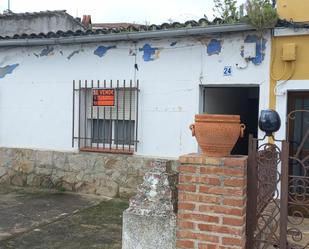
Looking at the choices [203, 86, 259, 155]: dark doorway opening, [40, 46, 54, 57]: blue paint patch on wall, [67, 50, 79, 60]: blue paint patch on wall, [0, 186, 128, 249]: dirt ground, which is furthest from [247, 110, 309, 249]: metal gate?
[40, 46, 54, 57]: blue paint patch on wall

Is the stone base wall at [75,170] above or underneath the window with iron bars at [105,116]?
underneath

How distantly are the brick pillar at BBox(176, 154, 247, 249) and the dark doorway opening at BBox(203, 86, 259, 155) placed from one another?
4447mm

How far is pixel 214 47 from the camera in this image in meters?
7.61

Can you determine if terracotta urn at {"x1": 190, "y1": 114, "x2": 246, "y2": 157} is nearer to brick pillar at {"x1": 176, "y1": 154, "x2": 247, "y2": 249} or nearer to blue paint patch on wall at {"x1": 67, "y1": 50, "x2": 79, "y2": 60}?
brick pillar at {"x1": 176, "y1": 154, "x2": 247, "y2": 249}

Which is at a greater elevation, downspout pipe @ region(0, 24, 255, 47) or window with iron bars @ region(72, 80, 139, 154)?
downspout pipe @ region(0, 24, 255, 47)

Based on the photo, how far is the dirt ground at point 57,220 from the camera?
5773 millimetres

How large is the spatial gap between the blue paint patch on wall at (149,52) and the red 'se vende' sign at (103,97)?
93 cm

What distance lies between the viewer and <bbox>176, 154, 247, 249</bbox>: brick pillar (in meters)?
3.48

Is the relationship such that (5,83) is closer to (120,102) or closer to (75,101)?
(75,101)

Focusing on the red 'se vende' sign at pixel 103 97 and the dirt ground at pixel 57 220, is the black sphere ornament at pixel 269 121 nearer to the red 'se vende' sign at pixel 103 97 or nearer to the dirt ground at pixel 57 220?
the dirt ground at pixel 57 220

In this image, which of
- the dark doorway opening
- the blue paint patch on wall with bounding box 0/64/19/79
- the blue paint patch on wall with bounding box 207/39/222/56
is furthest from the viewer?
the blue paint patch on wall with bounding box 0/64/19/79

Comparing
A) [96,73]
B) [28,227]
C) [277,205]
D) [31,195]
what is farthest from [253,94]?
[277,205]

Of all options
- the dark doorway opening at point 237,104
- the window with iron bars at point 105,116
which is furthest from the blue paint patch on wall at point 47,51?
the dark doorway opening at point 237,104

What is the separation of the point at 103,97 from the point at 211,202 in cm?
536
